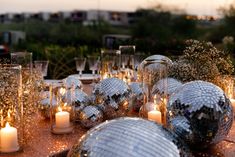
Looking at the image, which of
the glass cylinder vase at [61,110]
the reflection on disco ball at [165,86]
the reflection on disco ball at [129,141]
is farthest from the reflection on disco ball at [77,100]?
the reflection on disco ball at [129,141]

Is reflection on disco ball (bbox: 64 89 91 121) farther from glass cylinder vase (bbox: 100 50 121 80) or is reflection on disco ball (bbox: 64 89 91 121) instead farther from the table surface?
glass cylinder vase (bbox: 100 50 121 80)

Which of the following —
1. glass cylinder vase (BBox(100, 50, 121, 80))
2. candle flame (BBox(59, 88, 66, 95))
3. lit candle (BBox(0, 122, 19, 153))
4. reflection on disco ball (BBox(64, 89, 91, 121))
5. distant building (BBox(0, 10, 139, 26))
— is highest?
distant building (BBox(0, 10, 139, 26))

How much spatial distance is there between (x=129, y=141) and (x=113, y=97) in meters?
1.12

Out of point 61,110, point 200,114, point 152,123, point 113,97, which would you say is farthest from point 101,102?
point 152,123

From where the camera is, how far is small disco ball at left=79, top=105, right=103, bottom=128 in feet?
7.55

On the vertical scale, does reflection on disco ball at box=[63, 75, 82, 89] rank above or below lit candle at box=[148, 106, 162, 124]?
above

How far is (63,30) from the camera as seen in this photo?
18109mm

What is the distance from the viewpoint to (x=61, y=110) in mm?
2357

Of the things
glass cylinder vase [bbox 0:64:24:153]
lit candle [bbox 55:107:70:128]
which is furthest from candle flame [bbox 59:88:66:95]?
glass cylinder vase [bbox 0:64:24:153]

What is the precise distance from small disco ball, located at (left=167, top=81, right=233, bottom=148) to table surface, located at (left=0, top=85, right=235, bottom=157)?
4.6 inches

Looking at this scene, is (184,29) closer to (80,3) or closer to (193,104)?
(80,3)

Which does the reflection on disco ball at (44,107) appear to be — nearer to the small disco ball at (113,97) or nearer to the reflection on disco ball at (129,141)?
the small disco ball at (113,97)

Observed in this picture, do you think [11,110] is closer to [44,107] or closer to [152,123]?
[44,107]

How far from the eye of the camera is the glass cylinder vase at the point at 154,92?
228 cm
